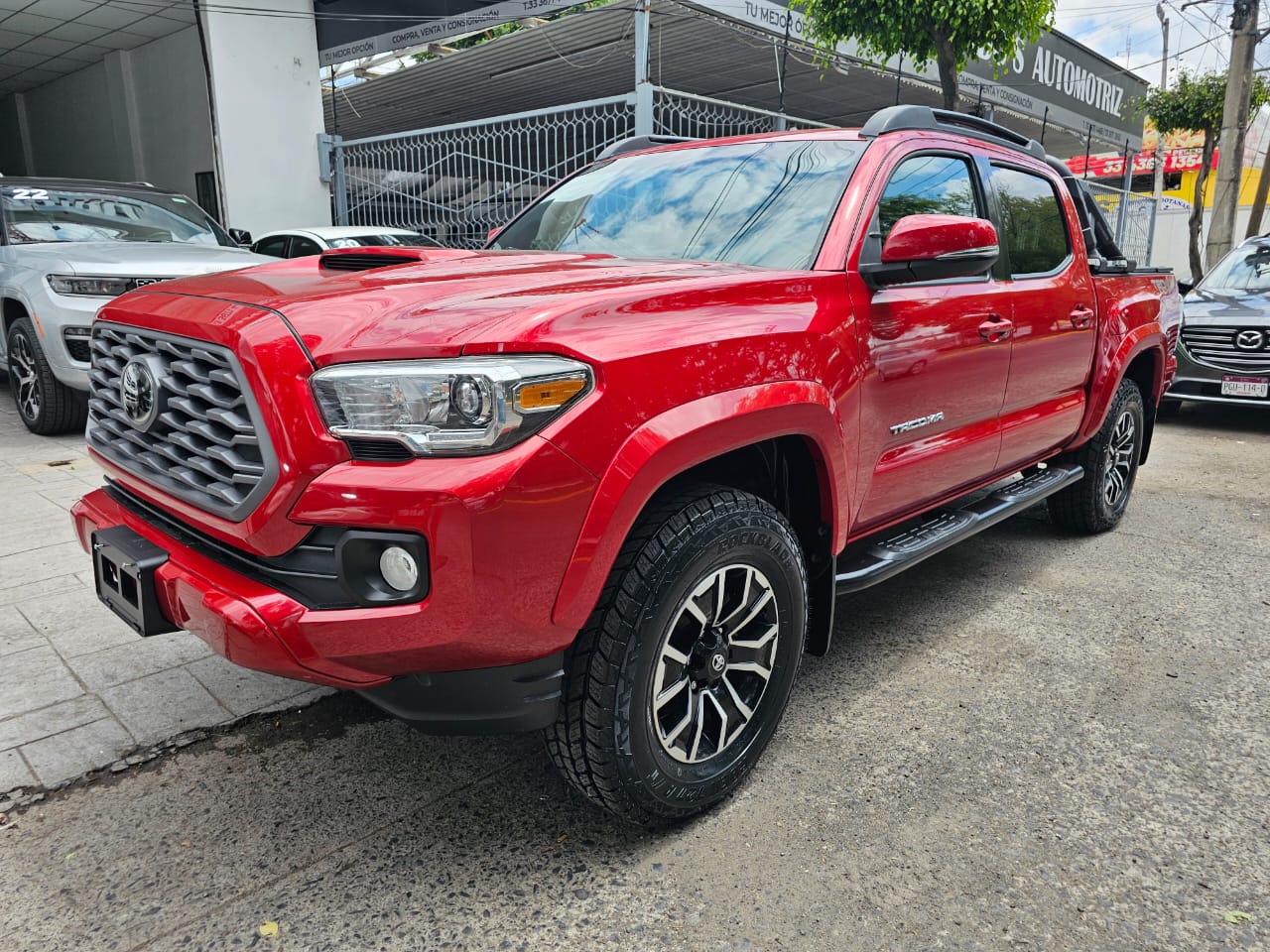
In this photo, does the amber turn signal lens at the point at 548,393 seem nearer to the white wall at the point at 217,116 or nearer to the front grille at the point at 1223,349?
the front grille at the point at 1223,349

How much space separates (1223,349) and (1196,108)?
13.0m

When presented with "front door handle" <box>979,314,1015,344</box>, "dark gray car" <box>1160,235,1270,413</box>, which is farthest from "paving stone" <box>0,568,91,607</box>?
"dark gray car" <box>1160,235,1270,413</box>

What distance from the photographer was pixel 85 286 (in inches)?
234

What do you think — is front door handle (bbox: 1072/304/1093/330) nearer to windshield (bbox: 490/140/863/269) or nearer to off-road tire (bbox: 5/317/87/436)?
windshield (bbox: 490/140/863/269)

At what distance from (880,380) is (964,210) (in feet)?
3.60

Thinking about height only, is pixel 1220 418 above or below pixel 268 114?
below

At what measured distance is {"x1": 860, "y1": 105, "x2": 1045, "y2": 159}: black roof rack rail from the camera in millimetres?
3008

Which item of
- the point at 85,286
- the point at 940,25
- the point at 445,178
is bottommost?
the point at 85,286

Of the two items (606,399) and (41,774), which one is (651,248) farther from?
(41,774)

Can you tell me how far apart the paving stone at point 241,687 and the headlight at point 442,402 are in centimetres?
143

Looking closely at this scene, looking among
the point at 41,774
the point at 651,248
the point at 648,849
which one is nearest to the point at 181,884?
the point at 41,774

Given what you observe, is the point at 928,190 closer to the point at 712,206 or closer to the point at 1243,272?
the point at 712,206

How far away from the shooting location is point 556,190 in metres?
3.77

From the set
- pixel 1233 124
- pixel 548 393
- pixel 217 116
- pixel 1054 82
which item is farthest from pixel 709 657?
pixel 1054 82
